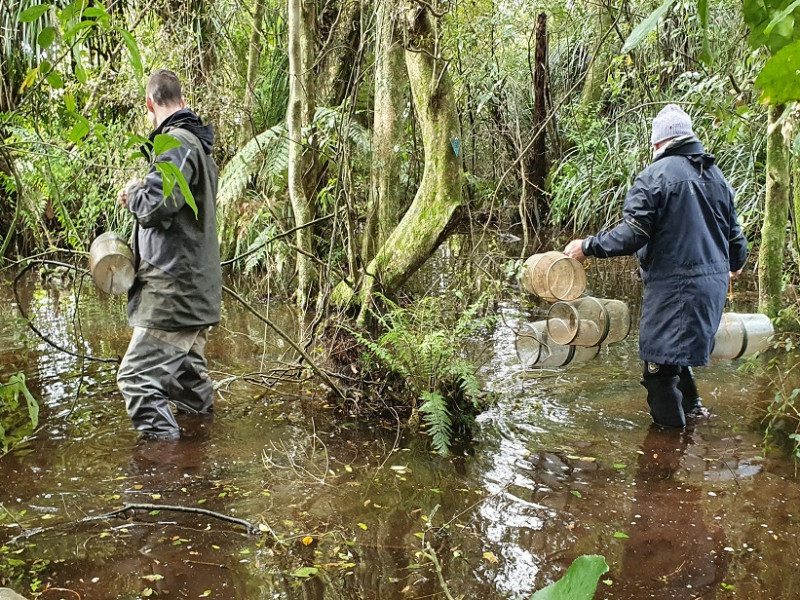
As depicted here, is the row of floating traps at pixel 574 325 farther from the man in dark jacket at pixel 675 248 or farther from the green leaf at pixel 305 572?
the green leaf at pixel 305 572

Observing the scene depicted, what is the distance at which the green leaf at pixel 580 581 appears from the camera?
0.79 metres

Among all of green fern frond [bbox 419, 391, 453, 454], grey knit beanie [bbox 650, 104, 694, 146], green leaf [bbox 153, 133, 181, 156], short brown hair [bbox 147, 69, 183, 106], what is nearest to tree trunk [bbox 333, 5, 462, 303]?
green fern frond [bbox 419, 391, 453, 454]

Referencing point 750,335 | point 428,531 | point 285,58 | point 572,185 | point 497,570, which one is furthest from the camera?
point 572,185

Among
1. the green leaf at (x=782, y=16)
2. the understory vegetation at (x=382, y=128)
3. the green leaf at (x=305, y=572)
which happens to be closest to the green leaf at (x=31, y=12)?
the understory vegetation at (x=382, y=128)

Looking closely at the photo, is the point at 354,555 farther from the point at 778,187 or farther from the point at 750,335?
the point at 778,187

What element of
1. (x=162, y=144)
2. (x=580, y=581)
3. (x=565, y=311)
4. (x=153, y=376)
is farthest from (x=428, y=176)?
(x=580, y=581)

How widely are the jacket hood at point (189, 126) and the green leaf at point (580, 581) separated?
438cm

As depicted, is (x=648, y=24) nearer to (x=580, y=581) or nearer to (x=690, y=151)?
(x=580, y=581)

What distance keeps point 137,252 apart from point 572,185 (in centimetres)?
784

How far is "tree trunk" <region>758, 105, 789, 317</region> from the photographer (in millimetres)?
5660

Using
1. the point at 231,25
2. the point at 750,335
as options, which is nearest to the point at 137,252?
the point at 750,335

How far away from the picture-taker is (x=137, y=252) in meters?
4.83

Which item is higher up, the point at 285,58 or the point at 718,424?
the point at 285,58

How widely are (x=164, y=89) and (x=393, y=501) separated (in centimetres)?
299
